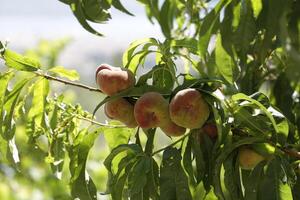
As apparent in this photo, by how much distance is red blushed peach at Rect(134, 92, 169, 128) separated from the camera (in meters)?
0.98

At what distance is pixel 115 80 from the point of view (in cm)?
104

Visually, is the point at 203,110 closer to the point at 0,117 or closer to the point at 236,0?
the point at 236,0

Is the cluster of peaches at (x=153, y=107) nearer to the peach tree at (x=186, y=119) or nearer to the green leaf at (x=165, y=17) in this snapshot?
the peach tree at (x=186, y=119)

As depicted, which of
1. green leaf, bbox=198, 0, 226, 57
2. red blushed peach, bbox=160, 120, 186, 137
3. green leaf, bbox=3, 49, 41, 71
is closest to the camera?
green leaf, bbox=198, 0, 226, 57

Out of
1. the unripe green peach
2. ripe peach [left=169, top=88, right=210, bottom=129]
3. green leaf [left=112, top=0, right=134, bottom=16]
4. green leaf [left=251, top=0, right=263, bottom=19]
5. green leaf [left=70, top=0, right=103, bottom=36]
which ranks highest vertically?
green leaf [left=251, top=0, right=263, bottom=19]

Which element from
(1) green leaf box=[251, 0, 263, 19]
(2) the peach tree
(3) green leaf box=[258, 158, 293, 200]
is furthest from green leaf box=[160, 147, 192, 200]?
(1) green leaf box=[251, 0, 263, 19]

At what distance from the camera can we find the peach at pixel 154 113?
0.98 metres

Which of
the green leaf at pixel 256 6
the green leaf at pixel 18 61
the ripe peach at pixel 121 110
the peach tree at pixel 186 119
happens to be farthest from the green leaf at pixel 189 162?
the green leaf at pixel 18 61

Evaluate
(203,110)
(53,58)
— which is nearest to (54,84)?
(203,110)

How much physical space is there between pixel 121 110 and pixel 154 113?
7 cm

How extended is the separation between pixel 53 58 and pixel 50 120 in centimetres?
196

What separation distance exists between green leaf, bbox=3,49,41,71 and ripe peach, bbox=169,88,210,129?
31cm

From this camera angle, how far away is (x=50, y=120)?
122 cm

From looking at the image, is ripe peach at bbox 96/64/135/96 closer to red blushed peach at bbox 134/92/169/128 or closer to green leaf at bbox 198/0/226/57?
red blushed peach at bbox 134/92/169/128
